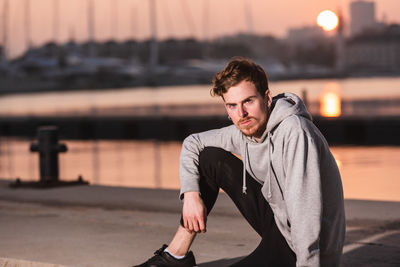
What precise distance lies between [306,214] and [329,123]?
2511 cm

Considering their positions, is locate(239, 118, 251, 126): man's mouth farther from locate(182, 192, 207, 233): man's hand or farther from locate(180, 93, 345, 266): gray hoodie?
locate(182, 192, 207, 233): man's hand

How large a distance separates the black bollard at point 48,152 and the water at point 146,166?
17.1ft

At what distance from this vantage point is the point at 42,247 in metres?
Answer: 5.61

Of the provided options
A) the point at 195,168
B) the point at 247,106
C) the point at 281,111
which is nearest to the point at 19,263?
the point at 195,168

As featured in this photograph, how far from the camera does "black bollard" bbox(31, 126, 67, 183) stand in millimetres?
9469

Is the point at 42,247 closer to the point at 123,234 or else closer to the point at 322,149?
the point at 123,234

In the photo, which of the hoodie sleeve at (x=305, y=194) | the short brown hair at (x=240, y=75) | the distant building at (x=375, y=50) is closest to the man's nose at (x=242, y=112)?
the short brown hair at (x=240, y=75)

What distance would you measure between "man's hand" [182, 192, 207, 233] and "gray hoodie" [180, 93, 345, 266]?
0.05m

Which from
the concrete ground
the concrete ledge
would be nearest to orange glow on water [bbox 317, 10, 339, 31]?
the concrete ground

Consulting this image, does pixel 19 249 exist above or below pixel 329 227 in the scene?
below

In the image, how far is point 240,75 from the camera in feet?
12.2

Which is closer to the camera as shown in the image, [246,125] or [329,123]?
[246,125]

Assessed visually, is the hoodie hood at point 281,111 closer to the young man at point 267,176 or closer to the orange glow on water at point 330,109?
the young man at point 267,176

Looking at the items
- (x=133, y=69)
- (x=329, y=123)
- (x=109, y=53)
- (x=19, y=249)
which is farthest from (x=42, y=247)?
(x=109, y=53)
